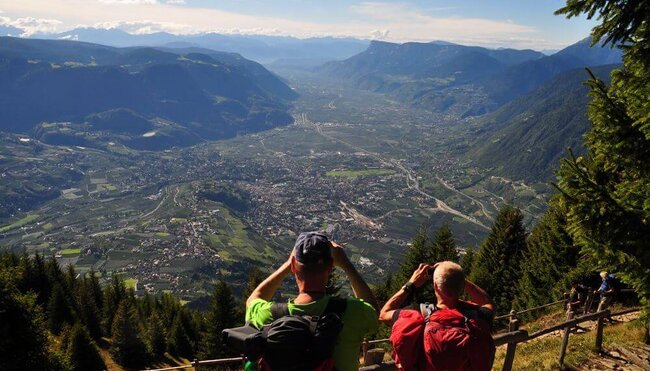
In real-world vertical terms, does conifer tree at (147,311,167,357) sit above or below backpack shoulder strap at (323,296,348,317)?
below

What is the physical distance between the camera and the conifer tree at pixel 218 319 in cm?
3972

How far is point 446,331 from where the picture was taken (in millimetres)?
4102

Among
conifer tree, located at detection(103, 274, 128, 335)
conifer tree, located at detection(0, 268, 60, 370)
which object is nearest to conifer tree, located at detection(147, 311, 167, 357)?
conifer tree, located at detection(103, 274, 128, 335)

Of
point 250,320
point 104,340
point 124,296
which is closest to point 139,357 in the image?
point 104,340

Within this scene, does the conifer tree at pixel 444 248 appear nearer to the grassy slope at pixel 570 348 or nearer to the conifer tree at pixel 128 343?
the grassy slope at pixel 570 348

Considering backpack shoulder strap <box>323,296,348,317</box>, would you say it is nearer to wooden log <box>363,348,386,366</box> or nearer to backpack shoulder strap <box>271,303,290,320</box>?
backpack shoulder strap <box>271,303,290,320</box>

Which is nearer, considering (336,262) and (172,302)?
(336,262)

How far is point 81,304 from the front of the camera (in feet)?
159

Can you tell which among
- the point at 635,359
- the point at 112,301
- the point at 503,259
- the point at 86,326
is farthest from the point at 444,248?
the point at 112,301

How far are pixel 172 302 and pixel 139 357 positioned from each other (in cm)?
2581

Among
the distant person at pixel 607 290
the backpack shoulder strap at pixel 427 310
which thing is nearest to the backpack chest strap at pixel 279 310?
the backpack shoulder strap at pixel 427 310

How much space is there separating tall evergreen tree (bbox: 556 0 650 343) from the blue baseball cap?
22.9 ft

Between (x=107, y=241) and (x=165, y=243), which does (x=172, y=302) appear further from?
(x=107, y=241)

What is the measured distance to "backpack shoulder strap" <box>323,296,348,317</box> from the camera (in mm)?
3743
